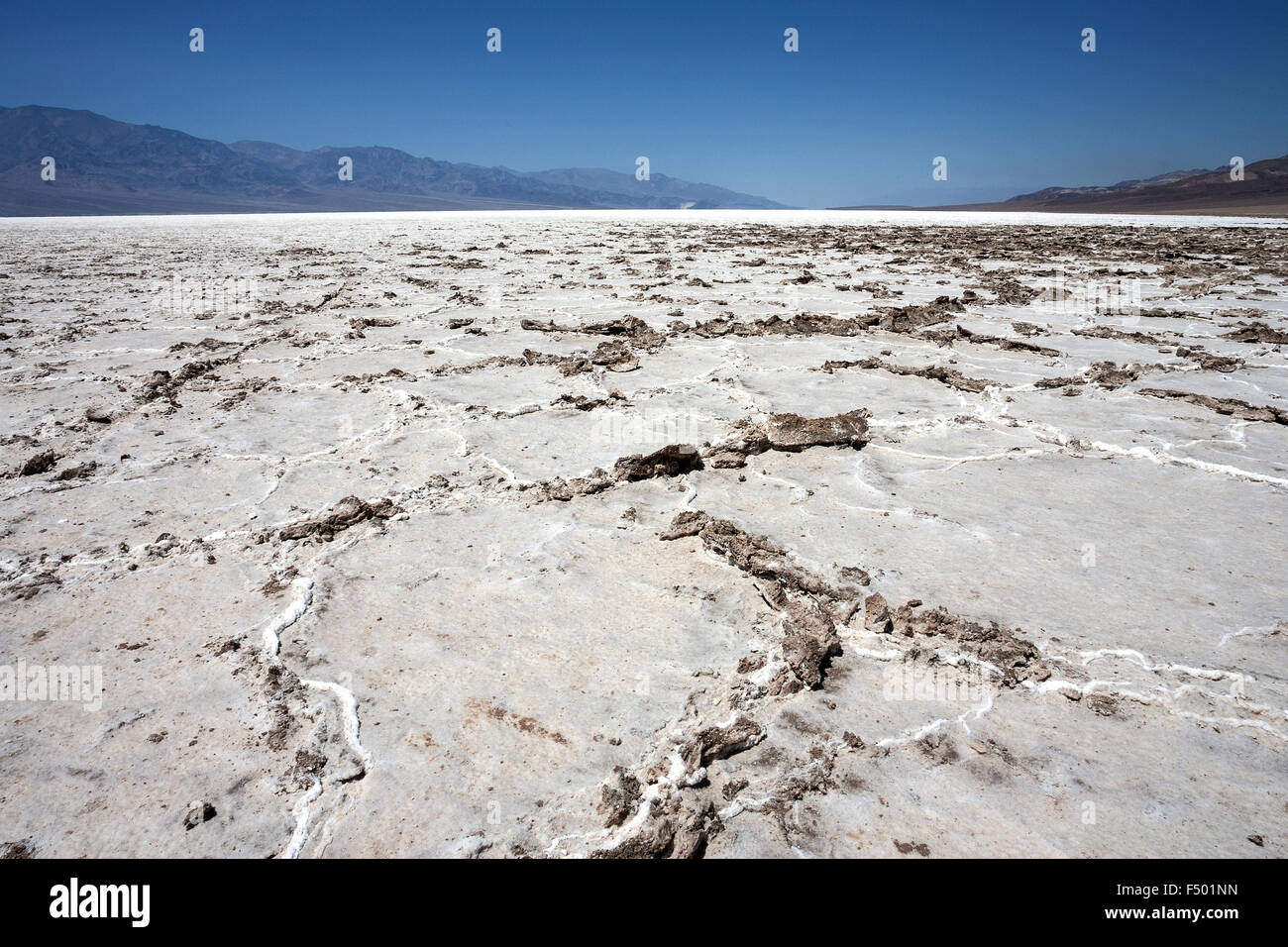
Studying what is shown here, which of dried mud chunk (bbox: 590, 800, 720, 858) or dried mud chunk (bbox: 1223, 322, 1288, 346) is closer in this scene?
dried mud chunk (bbox: 590, 800, 720, 858)

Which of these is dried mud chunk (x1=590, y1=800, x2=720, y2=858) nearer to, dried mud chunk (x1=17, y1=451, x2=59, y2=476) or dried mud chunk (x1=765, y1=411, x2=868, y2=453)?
dried mud chunk (x1=765, y1=411, x2=868, y2=453)

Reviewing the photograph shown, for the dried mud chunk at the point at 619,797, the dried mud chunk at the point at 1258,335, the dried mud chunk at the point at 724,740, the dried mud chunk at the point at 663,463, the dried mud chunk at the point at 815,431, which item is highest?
the dried mud chunk at the point at 1258,335

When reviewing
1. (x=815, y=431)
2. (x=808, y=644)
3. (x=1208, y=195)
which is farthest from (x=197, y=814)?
(x=1208, y=195)

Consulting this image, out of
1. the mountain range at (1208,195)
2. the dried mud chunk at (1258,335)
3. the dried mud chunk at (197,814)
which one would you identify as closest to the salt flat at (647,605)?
the dried mud chunk at (197,814)

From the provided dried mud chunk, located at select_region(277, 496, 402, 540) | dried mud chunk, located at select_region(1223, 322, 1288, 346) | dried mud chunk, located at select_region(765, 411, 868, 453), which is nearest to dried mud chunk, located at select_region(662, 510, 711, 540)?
dried mud chunk, located at select_region(765, 411, 868, 453)

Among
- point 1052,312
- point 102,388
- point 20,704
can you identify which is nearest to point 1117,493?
point 20,704

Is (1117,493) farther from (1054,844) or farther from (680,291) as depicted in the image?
(680,291)

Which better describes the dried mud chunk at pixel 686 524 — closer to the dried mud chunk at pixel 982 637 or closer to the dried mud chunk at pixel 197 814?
the dried mud chunk at pixel 982 637

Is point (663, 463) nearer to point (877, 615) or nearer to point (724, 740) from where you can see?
point (877, 615)
